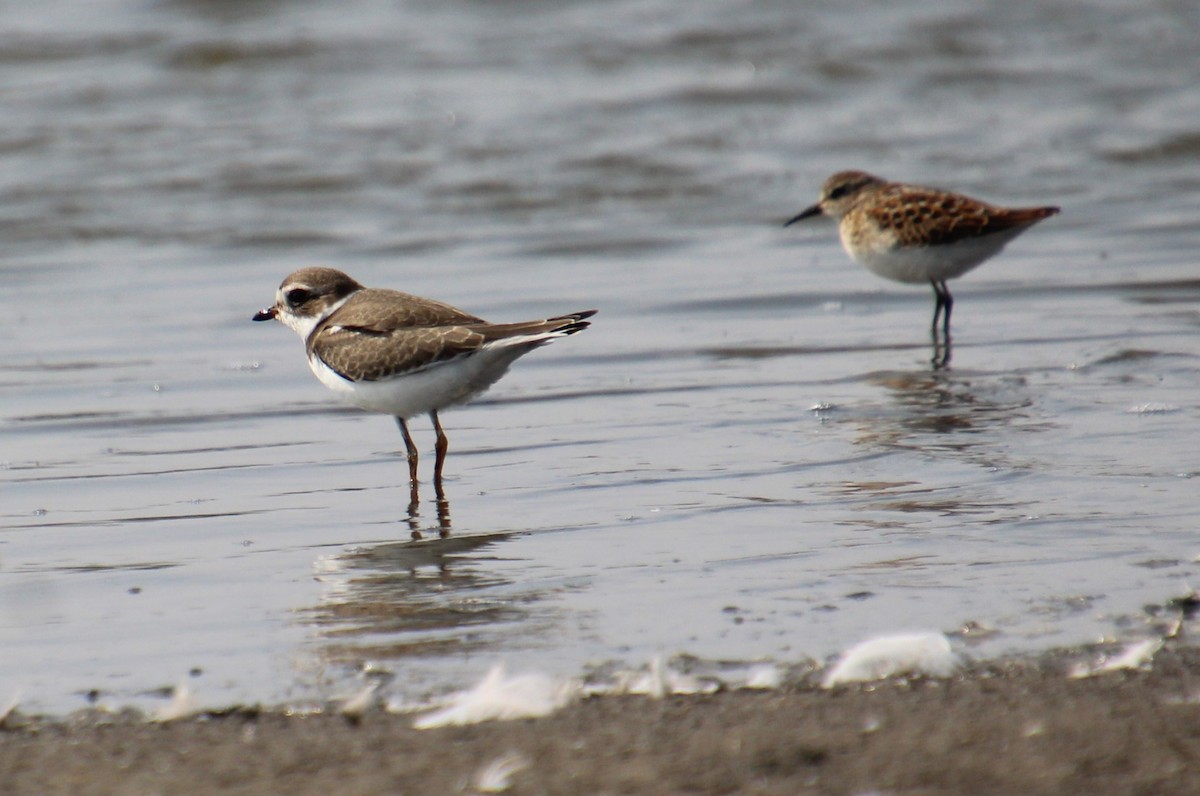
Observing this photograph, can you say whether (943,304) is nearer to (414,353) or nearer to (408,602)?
(414,353)

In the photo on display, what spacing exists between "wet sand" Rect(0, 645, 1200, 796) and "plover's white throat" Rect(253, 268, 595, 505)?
2632 millimetres

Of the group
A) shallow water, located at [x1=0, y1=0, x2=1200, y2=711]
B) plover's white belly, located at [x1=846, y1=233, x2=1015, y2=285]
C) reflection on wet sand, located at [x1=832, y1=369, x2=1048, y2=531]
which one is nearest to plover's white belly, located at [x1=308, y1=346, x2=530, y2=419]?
shallow water, located at [x1=0, y1=0, x2=1200, y2=711]

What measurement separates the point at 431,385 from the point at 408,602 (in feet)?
5.75

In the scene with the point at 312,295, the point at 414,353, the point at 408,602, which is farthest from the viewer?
the point at 312,295

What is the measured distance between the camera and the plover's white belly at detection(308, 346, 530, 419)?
6.25 m

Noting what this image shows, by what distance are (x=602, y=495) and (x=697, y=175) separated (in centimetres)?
893

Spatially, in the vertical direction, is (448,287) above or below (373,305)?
below

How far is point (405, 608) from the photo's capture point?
15.1ft

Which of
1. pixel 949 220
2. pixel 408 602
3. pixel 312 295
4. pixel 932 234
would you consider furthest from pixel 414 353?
pixel 949 220

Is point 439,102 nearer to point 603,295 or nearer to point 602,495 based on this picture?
point 603,295

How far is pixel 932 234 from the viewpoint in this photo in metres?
9.25

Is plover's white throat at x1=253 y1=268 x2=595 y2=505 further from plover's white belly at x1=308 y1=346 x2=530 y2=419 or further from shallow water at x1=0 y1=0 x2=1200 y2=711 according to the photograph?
shallow water at x1=0 y1=0 x2=1200 y2=711

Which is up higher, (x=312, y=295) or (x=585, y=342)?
(x=312, y=295)

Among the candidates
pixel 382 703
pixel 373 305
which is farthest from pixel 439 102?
pixel 382 703
